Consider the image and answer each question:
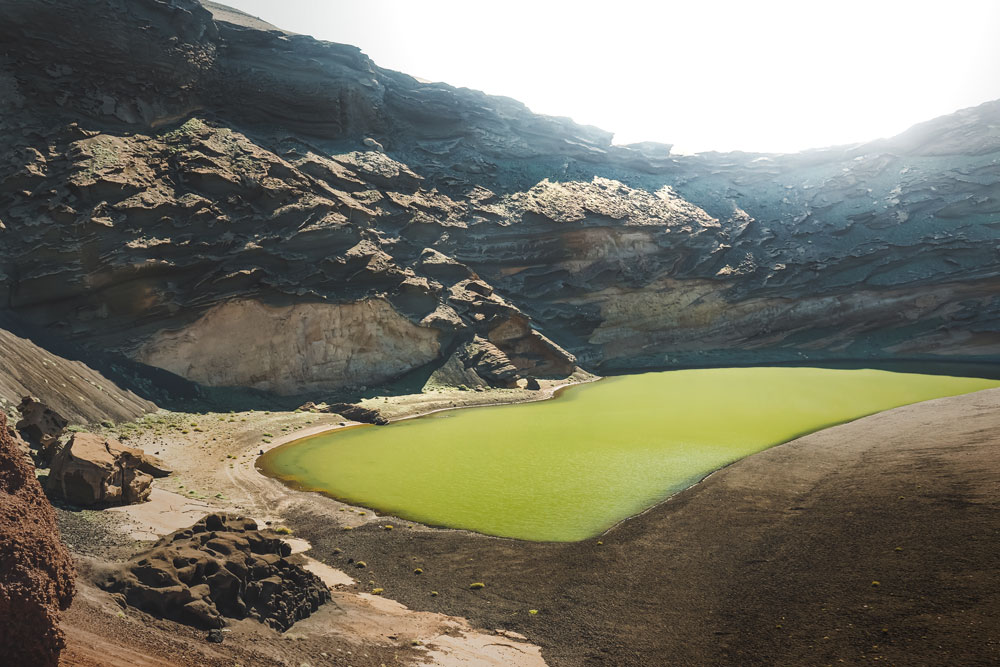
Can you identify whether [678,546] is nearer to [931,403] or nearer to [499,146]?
[931,403]

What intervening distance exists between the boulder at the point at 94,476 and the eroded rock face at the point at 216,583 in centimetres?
474

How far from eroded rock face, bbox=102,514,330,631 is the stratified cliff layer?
21.8 metres

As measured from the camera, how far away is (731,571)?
1127 centimetres

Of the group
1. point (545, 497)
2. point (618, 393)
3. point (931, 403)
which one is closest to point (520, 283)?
point (618, 393)

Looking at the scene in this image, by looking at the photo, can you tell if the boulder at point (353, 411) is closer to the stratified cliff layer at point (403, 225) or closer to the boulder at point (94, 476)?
the stratified cliff layer at point (403, 225)

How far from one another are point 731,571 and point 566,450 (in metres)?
11.2

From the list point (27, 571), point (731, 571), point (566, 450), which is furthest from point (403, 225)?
point (27, 571)

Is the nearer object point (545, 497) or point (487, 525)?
point (487, 525)

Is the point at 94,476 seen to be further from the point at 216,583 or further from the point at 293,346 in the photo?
the point at 293,346

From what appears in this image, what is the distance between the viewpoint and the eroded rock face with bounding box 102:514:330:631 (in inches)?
345

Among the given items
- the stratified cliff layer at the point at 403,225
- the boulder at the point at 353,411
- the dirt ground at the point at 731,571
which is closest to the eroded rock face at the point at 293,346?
the stratified cliff layer at the point at 403,225

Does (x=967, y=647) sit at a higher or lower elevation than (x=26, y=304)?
higher

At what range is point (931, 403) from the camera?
2736 cm

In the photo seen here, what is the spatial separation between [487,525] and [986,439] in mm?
13603
